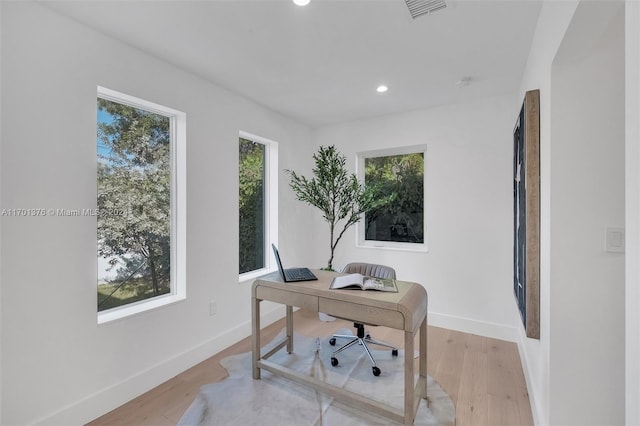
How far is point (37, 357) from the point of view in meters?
1.66

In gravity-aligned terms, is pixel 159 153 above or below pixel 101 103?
below

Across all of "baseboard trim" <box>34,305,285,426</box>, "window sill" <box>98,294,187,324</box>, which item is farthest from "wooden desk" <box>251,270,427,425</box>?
"window sill" <box>98,294,187,324</box>

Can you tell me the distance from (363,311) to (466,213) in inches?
79.0

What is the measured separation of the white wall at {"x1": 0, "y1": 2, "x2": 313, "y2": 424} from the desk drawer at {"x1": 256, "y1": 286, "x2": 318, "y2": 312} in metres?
0.75

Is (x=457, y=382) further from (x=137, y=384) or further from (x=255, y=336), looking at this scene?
(x=137, y=384)

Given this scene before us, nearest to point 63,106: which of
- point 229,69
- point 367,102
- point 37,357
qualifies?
point 229,69

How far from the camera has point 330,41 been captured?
201 centimetres

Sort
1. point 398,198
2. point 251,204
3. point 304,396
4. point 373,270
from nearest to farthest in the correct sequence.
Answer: point 304,396, point 373,270, point 251,204, point 398,198

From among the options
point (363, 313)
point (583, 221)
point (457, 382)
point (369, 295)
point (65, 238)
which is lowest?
point (457, 382)

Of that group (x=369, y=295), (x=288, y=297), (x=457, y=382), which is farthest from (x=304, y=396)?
(x=457, y=382)

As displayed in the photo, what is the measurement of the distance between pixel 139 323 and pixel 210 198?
3.72ft

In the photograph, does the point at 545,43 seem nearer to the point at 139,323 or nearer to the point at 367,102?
the point at 367,102

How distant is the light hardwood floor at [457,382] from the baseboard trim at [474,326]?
0.07 meters

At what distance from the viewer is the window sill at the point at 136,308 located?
2029 mm
